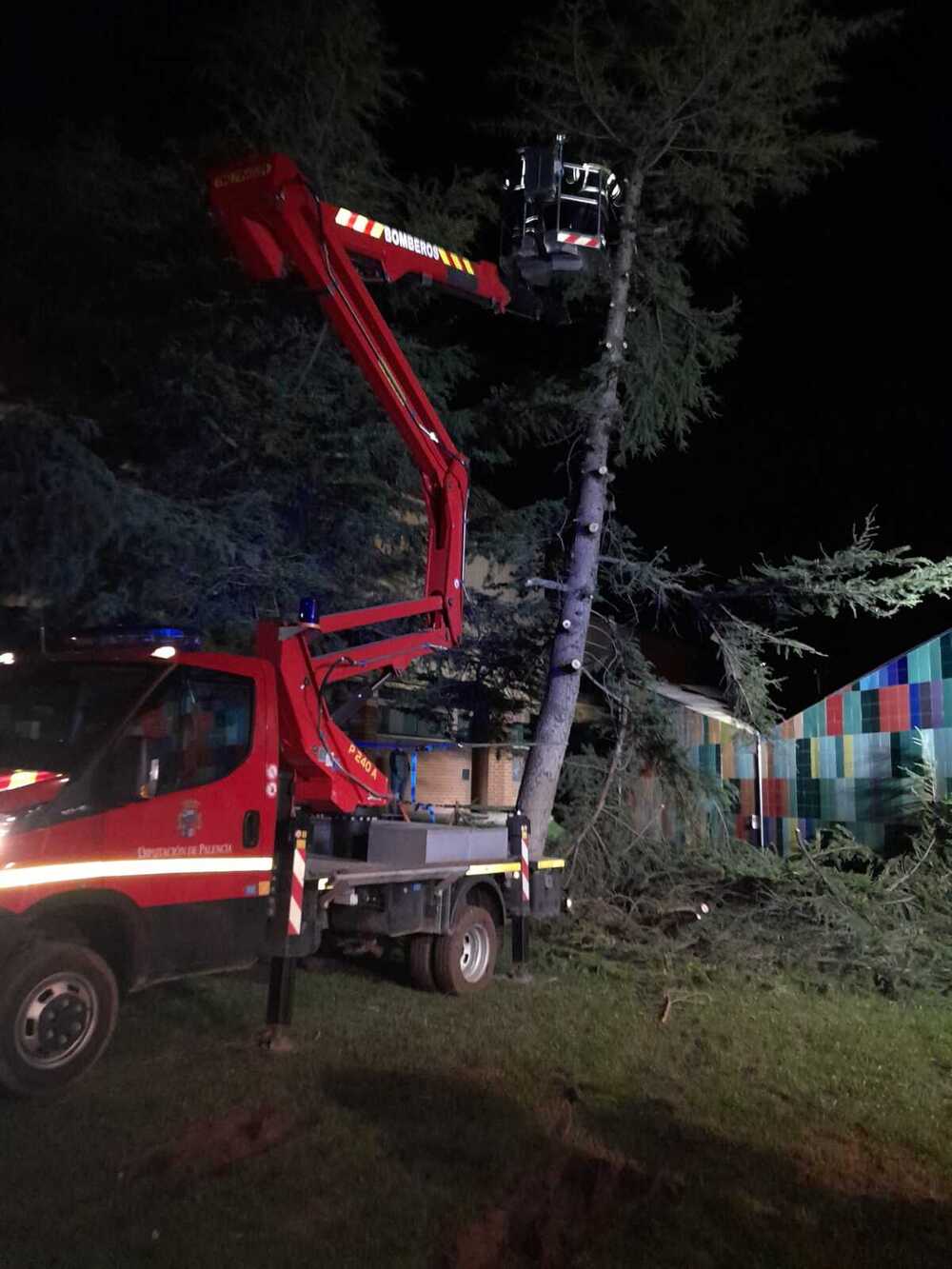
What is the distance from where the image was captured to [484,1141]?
5137 millimetres

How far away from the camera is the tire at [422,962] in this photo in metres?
8.38

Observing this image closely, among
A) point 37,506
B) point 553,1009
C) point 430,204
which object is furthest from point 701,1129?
point 430,204

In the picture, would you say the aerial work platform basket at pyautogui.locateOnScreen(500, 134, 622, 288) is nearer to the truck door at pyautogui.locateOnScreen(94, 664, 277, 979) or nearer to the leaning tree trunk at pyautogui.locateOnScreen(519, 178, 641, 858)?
the leaning tree trunk at pyautogui.locateOnScreen(519, 178, 641, 858)

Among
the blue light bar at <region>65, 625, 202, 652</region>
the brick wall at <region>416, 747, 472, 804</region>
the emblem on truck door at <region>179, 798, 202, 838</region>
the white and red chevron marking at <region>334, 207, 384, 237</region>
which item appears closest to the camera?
the emblem on truck door at <region>179, 798, 202, 838</region>

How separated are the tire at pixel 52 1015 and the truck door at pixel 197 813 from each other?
0.40 meters

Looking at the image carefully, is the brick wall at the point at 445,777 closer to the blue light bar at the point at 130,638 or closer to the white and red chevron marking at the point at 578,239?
the white and red chevron marking at the point at 578,239

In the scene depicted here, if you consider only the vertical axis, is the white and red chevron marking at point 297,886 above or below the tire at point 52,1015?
above

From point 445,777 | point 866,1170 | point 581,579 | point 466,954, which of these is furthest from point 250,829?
point 445,777

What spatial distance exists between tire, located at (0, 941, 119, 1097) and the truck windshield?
104 cm

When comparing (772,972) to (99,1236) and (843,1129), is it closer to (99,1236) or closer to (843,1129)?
(843,1129)

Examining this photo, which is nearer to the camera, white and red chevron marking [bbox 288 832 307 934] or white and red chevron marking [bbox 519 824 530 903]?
white and red chevron marking [bbox 288 832 307 934]

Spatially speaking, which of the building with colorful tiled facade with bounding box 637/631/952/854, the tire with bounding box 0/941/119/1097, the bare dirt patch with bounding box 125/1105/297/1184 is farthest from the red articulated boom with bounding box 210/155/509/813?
the building with colorful tiled facade with bounding box 637/631/952/854

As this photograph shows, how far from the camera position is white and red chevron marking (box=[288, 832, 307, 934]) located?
6.76 m

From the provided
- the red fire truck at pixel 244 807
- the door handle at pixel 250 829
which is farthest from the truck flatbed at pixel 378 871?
the door handle at pixel 250 829
